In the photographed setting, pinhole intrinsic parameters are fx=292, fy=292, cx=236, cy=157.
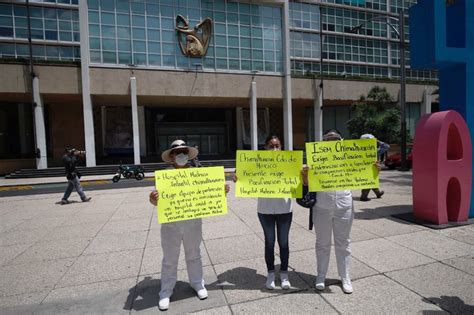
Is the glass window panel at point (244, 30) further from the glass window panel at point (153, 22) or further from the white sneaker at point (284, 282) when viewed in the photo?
the white sneaker at point (284, 282)

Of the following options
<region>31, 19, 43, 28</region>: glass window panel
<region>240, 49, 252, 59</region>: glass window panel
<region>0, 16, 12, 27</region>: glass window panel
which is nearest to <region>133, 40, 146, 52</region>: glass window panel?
<region>240, 49, 252, 59</region>: glass window panel

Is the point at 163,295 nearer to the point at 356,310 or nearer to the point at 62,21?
the point at 356,310

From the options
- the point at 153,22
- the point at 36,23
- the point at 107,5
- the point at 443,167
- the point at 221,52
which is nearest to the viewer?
the point at 443,167

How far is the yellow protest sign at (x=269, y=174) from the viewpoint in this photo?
142 inches

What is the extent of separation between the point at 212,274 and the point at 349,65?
36835 millimetres

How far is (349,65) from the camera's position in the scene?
35688 millimetres

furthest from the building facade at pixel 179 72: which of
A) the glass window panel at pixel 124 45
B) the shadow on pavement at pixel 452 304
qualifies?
the shadow on pavement at pixel 452 304

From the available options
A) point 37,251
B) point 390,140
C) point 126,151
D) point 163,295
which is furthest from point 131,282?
point 126,151

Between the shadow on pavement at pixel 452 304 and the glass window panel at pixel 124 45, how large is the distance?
1085 inches

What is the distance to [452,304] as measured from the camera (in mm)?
3230

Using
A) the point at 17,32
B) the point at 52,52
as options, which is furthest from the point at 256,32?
the point at 17,32

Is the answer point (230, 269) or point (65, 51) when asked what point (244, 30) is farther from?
point (230, 269)

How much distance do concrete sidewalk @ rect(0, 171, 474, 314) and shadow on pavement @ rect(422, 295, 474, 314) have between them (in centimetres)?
1

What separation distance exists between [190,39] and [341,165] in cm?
2597
